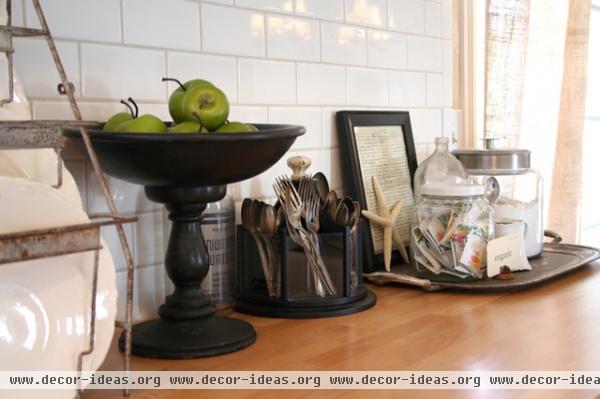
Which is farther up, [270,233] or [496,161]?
[496,161]

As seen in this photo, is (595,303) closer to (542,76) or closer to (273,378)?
(273,378)

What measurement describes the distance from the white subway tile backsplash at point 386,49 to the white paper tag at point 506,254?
1.70 feet

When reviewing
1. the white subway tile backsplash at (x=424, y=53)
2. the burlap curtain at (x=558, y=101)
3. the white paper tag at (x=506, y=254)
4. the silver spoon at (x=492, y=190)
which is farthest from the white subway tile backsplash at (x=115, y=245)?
the burlap curtain at (x=558, y=101)

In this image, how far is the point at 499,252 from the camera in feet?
4.64

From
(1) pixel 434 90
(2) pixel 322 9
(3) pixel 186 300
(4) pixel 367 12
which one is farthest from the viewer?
(1) pixel 434 90

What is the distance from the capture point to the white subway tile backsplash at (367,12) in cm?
160

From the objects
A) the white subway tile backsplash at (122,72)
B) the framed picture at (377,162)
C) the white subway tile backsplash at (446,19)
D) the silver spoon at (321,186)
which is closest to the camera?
the white subway tile backsplash at (122,72)

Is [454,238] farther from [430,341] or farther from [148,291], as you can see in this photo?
[148,291]

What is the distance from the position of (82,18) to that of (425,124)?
1009 mm

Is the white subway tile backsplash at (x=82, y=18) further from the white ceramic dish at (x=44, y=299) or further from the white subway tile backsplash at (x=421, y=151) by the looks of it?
the white subway tile backsplash at (x=421, y=151)

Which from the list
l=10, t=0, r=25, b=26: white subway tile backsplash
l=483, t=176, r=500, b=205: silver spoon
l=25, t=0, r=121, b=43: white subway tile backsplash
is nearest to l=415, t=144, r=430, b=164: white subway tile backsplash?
l=483, t=176, r=500, b=205: silver spoon

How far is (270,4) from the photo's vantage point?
4.61ft

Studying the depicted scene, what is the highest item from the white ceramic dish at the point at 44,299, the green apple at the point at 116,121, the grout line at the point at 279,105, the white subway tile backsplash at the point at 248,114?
the grout line at the point at 279,105

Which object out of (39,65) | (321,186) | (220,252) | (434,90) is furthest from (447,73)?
(39,65)
